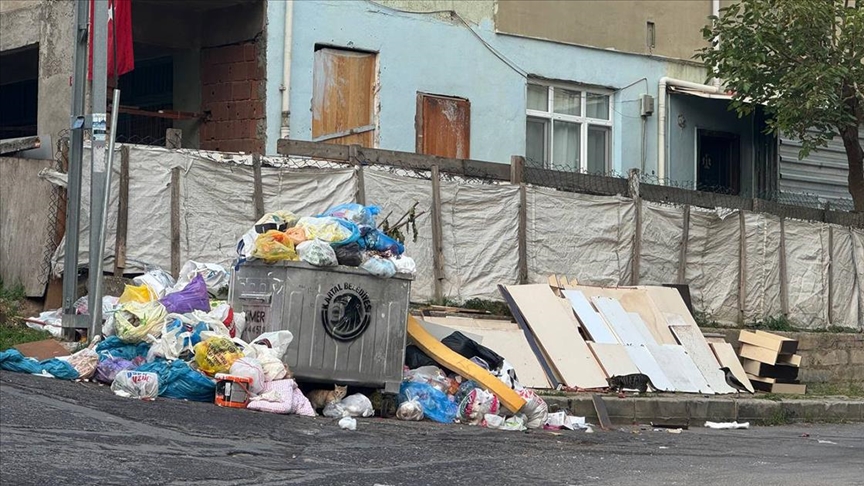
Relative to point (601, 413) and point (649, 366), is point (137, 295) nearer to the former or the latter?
point (601, 413)

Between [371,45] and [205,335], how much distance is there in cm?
858

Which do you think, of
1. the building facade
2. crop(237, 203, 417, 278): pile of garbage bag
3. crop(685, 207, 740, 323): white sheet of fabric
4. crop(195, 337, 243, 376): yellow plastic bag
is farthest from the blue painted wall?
crop(195, 337, 243, 376): yellow plastic bag

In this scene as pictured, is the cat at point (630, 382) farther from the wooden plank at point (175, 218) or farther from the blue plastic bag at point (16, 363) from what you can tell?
the blue plastic bag at point (16, 363)

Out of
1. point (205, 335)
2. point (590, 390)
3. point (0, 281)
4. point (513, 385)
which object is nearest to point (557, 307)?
point (590, 390)

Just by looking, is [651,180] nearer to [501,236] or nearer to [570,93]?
[570,93]

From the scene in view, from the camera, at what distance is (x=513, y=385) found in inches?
453

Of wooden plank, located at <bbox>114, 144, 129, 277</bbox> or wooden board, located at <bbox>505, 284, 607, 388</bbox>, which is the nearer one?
wooden plank, located at <bbox>114, 144, 129, 277</bbox>

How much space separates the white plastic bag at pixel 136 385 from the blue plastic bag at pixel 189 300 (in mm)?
1306

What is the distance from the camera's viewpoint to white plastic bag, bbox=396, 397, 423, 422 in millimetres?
10727

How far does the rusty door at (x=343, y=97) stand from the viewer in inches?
698

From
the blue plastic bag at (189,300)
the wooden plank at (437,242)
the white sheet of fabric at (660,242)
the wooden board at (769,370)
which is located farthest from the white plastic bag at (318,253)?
the white sheet of fabric at (660,242)

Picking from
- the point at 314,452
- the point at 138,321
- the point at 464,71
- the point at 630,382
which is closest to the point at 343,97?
the point at 464,71

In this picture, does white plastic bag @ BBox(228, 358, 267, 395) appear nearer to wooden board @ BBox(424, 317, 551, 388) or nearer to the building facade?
wooden board @ BBox(424, 317, 551, 388)

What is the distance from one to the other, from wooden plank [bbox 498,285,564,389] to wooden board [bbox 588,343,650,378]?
56 centimetres
